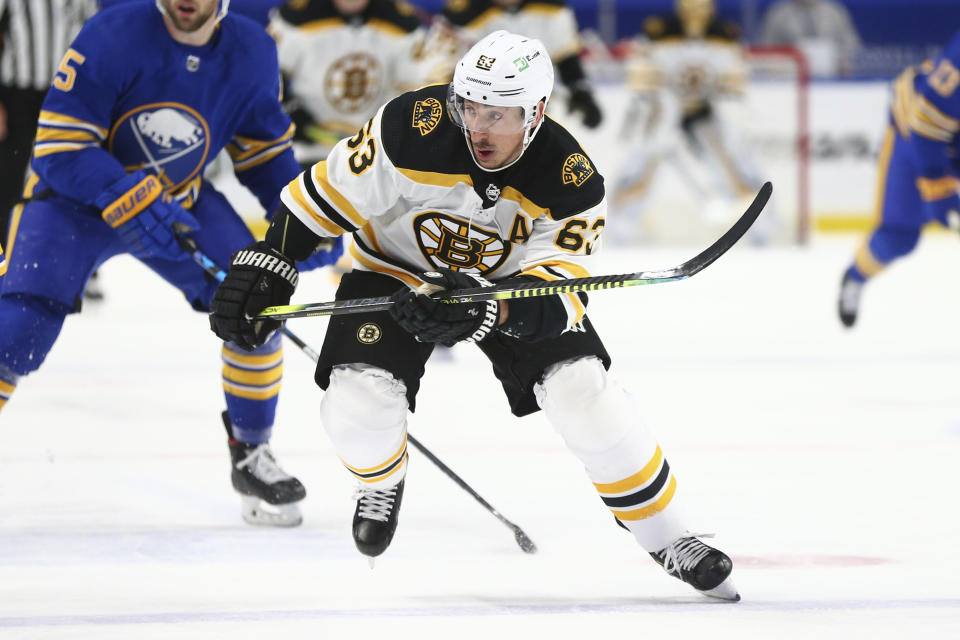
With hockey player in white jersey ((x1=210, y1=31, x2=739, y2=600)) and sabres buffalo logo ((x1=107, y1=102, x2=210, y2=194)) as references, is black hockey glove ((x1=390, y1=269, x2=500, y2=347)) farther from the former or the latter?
sabres buffalo logo ((x1=107, y1=102, x2=210, y2=194))

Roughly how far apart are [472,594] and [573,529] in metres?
0.49

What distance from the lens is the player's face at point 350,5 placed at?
4945 millimetres

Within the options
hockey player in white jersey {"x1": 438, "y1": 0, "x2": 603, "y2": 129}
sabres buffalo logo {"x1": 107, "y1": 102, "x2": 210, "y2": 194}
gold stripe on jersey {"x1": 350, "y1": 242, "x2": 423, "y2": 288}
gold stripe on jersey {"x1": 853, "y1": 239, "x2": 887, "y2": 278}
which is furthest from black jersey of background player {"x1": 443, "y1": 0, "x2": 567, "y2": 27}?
gold stripe on jersey {"x1": 350, "y1": 242, "x2": 423, "y2": 288}

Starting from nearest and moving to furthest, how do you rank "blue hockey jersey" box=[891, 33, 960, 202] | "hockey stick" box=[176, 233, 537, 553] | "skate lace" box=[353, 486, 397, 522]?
"skate lace" box=[353, 486, 397, 522], "hockey stick" box=[176, 233, 537, 553], "blue hockey jersey" box=[891, 33, 960, 202]

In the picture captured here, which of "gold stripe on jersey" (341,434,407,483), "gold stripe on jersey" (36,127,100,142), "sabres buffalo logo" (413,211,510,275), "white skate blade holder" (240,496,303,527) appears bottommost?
"white skate blade holder" (240,496,303,527)

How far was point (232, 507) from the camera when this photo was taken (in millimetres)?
2867

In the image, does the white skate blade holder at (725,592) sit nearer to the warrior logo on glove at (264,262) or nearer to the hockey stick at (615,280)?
the hockey stick at (615,280)

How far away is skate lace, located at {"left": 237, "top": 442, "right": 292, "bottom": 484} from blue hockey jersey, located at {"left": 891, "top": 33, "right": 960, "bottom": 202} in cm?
268

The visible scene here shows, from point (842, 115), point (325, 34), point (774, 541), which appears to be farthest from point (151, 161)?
point (842, 115)

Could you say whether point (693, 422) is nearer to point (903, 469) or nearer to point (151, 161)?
point (903, 469)

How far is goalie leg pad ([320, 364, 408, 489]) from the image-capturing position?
86.6 inches

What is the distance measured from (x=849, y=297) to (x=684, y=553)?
3279 mm

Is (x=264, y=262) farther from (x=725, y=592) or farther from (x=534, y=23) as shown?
(x=534, y=23)

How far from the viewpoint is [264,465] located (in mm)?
2771
